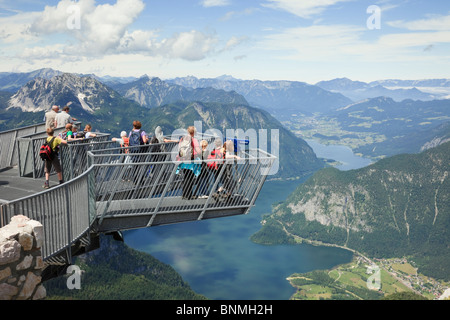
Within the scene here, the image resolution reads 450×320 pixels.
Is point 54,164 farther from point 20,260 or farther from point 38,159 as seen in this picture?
point 20,260

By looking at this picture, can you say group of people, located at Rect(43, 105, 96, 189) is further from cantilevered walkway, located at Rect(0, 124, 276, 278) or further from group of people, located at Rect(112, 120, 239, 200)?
group of people, located at Rect(112, 120, 239, 200)

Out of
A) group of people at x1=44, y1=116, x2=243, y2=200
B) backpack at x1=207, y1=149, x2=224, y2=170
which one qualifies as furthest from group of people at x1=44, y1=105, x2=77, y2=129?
backpack at x1=207, y1=149, x2=224, y2=170

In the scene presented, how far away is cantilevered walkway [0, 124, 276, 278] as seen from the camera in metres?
9.57

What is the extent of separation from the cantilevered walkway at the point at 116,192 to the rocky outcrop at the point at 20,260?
4.12 ft

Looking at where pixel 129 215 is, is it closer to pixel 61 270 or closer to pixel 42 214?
pixel 61 270

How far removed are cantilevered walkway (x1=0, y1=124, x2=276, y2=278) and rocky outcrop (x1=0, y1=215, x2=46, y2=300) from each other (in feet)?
4.12

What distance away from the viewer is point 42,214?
845 centimetres

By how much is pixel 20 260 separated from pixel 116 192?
19.1ft

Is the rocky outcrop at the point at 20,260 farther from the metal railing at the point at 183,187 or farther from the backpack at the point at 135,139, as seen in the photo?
the backpack at the point at 135,139

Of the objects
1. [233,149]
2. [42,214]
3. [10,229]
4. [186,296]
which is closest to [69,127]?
[233,149]

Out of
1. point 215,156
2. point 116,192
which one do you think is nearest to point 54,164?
point 116,192

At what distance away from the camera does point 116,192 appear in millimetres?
12828
